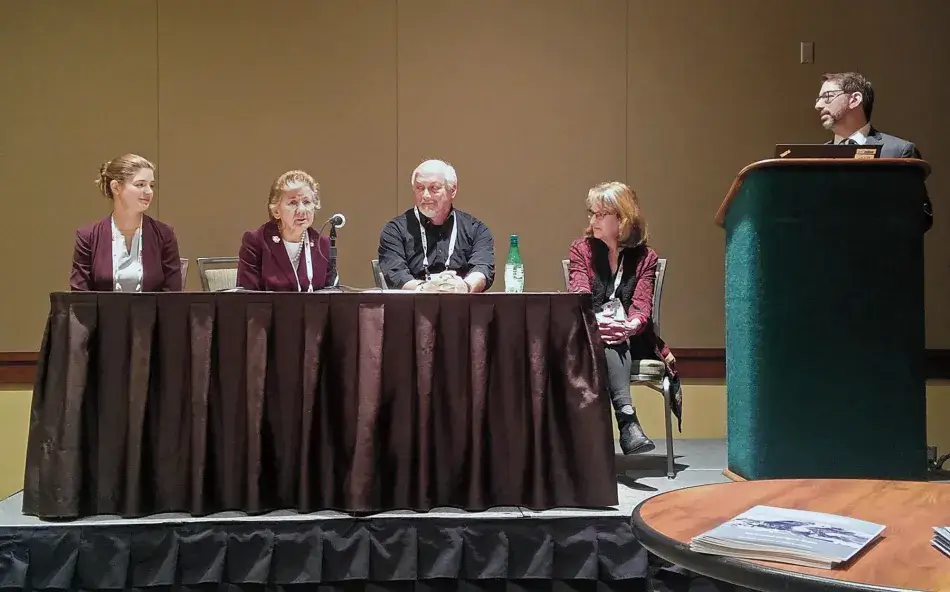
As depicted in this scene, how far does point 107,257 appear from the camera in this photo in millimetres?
2949

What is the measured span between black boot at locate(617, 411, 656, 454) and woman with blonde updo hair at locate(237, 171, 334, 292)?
3.98 feet

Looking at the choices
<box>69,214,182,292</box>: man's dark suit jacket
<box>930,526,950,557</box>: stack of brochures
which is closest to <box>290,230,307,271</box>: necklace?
<box>69,214,182,292</box>: man's dark suit jacket

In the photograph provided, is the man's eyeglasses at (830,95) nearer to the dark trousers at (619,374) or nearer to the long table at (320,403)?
the dark trousers at (619,374)

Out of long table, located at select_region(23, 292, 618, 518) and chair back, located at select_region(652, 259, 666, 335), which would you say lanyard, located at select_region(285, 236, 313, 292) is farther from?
chair back, located at select_region(652, 259, 666, 335)

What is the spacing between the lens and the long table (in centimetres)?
248

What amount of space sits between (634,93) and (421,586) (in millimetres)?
3336

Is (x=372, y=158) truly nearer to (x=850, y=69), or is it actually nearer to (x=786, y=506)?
(x=850, y=69)

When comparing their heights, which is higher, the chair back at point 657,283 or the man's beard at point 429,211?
the man's beard at point 429,211

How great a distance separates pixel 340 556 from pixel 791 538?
5.20 feet

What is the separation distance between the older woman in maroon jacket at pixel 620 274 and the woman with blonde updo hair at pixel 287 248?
1.01m

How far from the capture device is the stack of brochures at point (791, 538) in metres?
1.01

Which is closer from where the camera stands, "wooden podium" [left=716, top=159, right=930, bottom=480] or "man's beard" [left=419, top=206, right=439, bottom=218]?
"wooden podium" [left=716, top=159, right=930, bottom=480]

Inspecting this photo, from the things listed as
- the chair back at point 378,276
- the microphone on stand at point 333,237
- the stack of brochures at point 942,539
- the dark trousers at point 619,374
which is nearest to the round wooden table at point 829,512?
the stack of brochures at point 942,539

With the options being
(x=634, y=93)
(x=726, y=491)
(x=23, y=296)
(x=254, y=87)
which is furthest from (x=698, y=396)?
(x=23, y=296)
